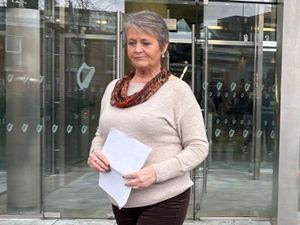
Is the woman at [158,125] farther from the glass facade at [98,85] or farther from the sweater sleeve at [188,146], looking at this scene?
the glass facade at [98,85]

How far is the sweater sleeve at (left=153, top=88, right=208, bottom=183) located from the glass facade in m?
3.66

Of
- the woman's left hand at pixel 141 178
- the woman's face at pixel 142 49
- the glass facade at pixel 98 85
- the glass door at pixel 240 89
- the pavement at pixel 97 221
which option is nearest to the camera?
the woman's left hand at pixel 141 178

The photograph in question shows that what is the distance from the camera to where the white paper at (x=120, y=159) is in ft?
6.20

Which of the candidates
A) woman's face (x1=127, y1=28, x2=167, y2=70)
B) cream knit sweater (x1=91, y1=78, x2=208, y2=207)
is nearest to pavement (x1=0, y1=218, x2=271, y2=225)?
cream knit sweater (x1=91, y1=78, x2=208, y2=207)

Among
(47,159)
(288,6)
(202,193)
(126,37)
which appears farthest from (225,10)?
(126,37)

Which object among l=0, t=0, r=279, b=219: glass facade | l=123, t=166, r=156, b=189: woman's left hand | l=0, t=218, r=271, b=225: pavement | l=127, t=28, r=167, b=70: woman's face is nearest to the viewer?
l=123, t=166, r=156, b=189: woman's left hand

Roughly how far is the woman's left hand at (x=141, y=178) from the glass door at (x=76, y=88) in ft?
13.0

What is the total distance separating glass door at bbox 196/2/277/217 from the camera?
5750mm

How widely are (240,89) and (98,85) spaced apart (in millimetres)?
1708

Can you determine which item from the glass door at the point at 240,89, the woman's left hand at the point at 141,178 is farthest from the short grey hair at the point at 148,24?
the glass door at the point at 240,89

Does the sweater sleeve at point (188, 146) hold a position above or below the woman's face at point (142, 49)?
below

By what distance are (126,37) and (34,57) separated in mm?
3821

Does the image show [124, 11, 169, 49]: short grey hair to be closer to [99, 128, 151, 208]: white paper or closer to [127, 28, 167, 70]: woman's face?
[127, 28, 167, 70]: woman's face

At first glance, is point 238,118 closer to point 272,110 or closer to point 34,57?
point 272,110
